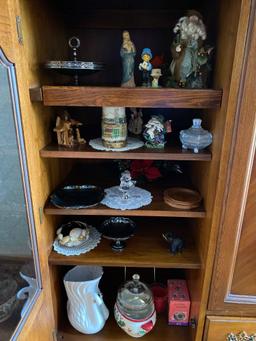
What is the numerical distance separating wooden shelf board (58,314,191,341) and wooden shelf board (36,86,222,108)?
3.59ft

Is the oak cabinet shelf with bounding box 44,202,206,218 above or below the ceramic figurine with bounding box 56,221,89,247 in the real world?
above

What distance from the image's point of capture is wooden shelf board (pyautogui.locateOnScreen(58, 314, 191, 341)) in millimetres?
1253

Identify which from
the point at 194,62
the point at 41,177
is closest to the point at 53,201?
the point at 41,177

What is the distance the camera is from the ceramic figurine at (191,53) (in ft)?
→ 2.98

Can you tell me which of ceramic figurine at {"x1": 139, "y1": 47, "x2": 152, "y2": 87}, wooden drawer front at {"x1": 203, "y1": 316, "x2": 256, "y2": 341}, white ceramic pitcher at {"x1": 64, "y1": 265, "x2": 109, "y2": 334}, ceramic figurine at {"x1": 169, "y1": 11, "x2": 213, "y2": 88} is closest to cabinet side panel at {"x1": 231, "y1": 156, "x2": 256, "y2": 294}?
wooden drawer front at {"x1": 203, "y1": 316, "x2": 256, "y2": 341}

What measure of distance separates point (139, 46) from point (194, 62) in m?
0.42

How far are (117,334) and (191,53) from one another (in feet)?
4.27

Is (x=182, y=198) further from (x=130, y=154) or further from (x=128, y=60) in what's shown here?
(x=128, y=60)

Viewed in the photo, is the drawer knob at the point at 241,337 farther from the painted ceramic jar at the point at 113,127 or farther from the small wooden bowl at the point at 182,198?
the painted ceramic jar at the point at 113,127

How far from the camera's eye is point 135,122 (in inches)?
46.2

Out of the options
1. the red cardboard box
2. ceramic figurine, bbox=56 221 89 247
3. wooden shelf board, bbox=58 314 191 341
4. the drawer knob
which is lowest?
wooden shelf board, bbox=58 314 191 341

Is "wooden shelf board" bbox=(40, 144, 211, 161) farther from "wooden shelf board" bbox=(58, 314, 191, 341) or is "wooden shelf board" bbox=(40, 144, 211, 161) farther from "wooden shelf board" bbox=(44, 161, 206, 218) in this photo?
"wooden shelf board" bbox=(58, 314, 191, 341)

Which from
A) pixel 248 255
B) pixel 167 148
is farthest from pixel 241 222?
pixel 167 148

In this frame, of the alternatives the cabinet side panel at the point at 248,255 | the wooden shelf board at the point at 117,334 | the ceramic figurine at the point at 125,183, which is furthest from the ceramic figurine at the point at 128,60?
the wooden shelf board at the point at 117,334
